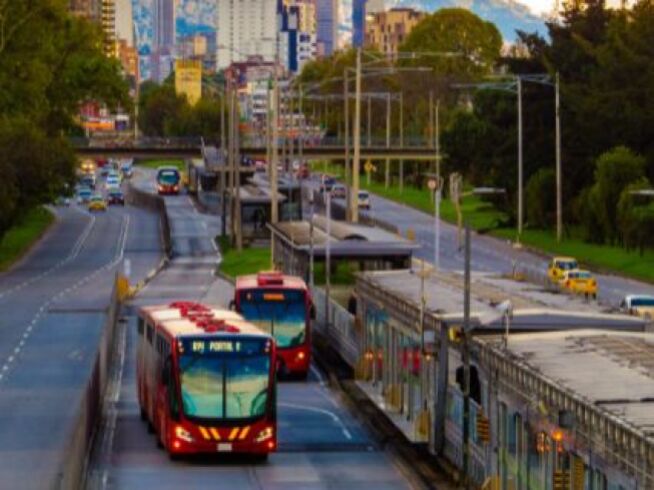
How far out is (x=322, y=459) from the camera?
41.2 m

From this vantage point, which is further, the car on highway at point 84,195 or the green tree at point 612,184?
the car on highway at point 84,195

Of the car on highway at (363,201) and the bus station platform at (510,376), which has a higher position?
the bus station platform at (510,376)

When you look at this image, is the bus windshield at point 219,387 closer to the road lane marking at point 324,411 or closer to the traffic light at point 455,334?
the traffic light at point 455,334

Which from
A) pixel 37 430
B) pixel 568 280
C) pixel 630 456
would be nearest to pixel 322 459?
pixel 37 430

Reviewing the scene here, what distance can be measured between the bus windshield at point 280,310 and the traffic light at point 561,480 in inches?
1120

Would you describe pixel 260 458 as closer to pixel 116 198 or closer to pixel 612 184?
pixel 612 184

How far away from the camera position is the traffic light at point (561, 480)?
26.1m

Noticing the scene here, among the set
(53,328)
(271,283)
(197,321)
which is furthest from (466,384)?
(53,328)

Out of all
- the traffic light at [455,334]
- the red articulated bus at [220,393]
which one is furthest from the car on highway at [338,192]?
the traffic light at [455,334]

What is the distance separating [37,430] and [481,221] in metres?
93.7

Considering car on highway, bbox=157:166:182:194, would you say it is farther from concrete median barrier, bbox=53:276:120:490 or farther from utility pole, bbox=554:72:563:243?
concrete median barrier, bbox=53:276:120:490

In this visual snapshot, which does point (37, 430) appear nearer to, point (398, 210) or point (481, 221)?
point (481, 221)

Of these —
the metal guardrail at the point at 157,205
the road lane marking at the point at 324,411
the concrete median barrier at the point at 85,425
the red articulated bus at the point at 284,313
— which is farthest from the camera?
the metal guardrail at the point at 157,205

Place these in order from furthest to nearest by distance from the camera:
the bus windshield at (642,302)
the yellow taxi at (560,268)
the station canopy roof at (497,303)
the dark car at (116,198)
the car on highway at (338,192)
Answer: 1. the dark car at (116,198)
2. the car on highway at (338,192)
3. the yellow taxi at (560,268)
4. the bus windshield at (642,302)
5. the station canopy roof at (497,303)
